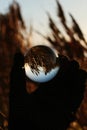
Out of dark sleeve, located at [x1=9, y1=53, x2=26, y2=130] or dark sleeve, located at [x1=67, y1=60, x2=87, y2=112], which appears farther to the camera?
dark sleeve, located at [x1=67, y1=60, x2=87, y2=112]

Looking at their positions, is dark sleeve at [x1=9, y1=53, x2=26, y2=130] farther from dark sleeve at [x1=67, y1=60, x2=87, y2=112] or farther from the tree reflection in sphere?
dark sleeve at [x1=67, y1=60, x2=87, y2=112]

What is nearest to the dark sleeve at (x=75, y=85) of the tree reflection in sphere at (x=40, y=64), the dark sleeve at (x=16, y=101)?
the tree reflection in sphere at (x=40, y=64)

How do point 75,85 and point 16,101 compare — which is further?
point 75,85

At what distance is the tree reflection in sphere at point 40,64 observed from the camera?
1584 mm

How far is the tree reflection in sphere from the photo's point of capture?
1.58m

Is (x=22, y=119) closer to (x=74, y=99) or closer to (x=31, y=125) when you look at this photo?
(x=31, y=125)

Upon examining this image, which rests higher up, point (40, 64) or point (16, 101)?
point (40, 64)

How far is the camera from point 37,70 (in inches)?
63.4

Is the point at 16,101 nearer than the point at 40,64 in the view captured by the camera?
Yes

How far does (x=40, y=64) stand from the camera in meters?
1.63

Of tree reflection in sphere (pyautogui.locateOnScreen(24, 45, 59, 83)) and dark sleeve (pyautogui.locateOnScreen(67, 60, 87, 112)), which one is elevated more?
tree reflection in sphere (pyautogui.locateOnScreen(24, 45, 59, 83))

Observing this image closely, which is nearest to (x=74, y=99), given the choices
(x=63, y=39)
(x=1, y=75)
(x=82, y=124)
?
(x=63, y=39)

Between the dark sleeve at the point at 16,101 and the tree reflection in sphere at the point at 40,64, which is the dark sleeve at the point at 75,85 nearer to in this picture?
the tree reflection in sphere at the point at 40,64

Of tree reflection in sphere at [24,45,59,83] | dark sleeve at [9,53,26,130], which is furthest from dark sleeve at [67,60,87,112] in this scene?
dark sleeve at [9,53,26,130]
